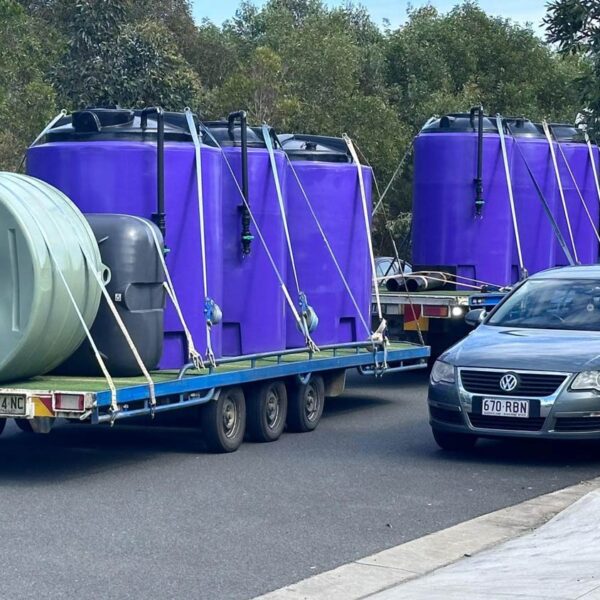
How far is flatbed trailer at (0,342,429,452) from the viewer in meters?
9.62

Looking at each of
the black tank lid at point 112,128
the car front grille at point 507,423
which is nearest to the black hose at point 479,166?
the black tank lid at point 112,128

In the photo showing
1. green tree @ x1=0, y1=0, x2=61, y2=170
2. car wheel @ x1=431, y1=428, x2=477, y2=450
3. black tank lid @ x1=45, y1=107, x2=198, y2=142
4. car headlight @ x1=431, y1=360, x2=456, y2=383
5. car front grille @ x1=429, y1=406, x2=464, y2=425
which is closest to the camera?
car front grille @ x1=429, y1=406, x2=464, y2=425

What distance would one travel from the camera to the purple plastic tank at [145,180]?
11414 millimetres

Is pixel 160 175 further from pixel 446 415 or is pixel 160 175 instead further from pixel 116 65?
pixel 116 65

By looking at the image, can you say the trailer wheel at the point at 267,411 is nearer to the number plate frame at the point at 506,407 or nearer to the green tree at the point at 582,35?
the number plate frame at the point at 506,407

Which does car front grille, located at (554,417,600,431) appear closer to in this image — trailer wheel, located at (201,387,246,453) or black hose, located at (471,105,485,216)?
trailer wheel, located at (201,387,246,453)

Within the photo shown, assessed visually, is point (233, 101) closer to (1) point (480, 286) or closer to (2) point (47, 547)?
(1) point (480, 286)

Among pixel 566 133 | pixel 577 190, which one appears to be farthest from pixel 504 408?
pixel 566 133

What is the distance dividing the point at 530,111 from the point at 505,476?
31.7 meters

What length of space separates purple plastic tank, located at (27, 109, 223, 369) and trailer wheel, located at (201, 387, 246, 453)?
1.61 ft

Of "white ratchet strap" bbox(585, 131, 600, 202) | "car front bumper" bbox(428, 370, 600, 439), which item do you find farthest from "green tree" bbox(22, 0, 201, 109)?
"car front bumper" bbox(428, 370, 600, 439)

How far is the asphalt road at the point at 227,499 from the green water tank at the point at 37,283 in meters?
1.00

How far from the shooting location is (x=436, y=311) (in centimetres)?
1684

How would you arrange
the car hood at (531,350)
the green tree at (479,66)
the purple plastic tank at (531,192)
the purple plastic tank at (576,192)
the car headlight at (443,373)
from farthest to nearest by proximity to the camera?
the green tree at (479,66)
the purple plastic tank at (576,192)
the purple plastic tank at (531,192)
the car headlight at (443,373)
the car hood at (531,350)
